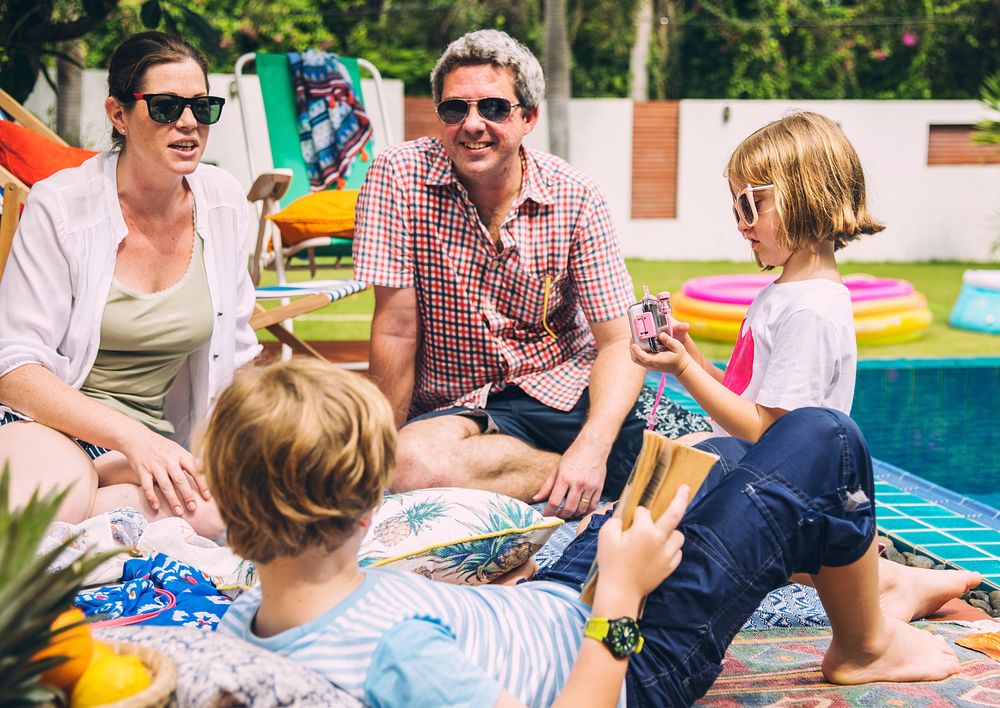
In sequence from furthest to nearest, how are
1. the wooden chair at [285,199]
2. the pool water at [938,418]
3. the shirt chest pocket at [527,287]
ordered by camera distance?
the pool water at [938,418] < the wooden chair at [285,199] < the shirt chest pocket at [527,287]

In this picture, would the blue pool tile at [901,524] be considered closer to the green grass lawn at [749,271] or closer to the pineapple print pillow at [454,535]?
the pineapple print pillow at [454,535]

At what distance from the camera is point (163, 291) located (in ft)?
11.1

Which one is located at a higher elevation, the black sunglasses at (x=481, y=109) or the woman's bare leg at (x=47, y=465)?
the black sunglasses at (x=481, y=109)

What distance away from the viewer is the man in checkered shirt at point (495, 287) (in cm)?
368

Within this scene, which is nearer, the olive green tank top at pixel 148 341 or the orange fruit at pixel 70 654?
the orange fruit at pixel 70 654

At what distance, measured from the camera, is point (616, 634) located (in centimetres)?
178

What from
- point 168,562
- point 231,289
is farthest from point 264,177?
point 168,562

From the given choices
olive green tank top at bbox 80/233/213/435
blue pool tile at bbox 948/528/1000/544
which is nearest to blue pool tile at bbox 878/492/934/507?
blue pool tile at bbox 948/528/1000/544

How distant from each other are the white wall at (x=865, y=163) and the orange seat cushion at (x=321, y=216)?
12213 millimetres

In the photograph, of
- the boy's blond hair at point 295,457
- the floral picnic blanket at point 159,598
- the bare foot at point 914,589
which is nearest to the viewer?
the boy's blond hair at point 295,457

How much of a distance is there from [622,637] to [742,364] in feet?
4.48

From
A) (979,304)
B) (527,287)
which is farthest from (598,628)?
(979,304)

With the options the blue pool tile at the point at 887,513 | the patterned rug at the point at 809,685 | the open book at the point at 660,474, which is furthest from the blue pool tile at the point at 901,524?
the open book at the point at 660,474

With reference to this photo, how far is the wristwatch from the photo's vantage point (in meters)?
1.78
